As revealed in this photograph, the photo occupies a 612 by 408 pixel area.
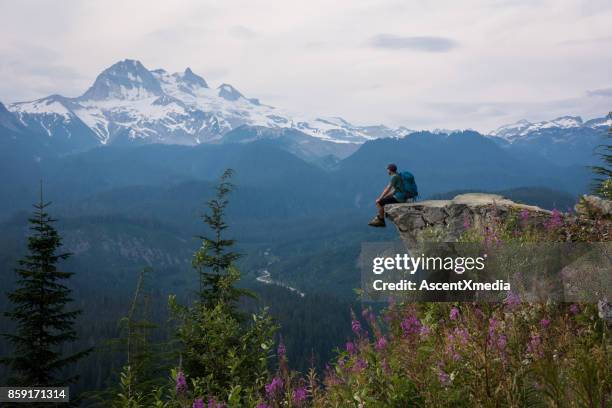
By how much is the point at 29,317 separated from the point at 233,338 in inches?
582

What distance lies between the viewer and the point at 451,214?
43.6 ft

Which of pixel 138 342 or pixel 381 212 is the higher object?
pixel 381 212

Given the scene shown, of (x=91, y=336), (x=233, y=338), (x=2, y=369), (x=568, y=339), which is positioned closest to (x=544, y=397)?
(x=568, y=339)

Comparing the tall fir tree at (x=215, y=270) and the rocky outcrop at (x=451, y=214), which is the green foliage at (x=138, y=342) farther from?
the rocky outcrop at (x=451, y=214)

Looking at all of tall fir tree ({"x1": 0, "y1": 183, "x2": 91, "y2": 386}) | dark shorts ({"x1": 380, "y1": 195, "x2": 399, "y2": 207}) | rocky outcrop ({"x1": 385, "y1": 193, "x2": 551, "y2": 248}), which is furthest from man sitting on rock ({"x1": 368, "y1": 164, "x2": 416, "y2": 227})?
tall fir tree ({"x1": 0, "y1": 183, "x2": 91, "y2": 386})

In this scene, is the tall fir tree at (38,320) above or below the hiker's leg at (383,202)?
below

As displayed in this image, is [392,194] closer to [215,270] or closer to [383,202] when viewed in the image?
[383,202]

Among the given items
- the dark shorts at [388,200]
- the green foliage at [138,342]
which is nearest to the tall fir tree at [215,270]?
the green foliage at [138,342]

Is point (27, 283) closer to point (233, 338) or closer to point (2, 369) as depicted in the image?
point (233, 338)

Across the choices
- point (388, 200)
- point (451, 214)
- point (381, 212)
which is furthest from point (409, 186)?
point (451, 214)

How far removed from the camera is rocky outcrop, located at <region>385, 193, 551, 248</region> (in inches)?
457

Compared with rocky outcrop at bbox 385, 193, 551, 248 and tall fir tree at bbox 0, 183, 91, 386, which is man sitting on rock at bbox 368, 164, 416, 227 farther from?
tall fir tree at bbox 0, 183, 91, 386

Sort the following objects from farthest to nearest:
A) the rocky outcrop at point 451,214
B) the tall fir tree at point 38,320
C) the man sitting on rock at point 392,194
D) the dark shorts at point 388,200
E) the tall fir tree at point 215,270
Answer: the tall fir tree at point 38,320
the tall fir tree at point 215,270
the dark shorts at point 388,200
the man sitting on rock at point 392,194
the rocky outcrop at point 451,214

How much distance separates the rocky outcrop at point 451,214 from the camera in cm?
1160
